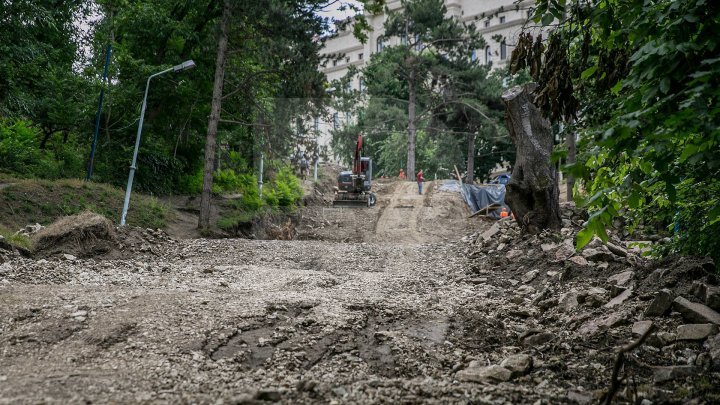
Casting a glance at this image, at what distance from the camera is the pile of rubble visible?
15.6 feet

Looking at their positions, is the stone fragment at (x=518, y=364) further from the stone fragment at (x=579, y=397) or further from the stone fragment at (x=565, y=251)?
the stone fragment at (x=565, y=251)

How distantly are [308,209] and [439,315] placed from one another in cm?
2323

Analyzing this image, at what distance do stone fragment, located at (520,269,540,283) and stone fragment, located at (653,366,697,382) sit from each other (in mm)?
5565

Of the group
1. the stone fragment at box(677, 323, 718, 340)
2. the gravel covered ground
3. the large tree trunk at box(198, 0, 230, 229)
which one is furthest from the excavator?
the stone fragment at box(677, 323, 718, 340)

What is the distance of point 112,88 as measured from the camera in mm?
21656

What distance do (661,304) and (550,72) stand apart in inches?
112

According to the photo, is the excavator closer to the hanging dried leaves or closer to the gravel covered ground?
the gravel covered ground

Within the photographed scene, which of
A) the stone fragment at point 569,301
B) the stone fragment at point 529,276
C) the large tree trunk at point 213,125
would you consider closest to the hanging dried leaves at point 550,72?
the stone fragment at point 569,301

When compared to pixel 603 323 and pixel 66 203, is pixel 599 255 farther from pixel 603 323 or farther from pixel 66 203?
pixel 66 203

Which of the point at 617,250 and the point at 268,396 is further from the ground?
the point at 617,250

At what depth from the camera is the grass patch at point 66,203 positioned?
1530 cm

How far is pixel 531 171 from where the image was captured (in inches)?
520

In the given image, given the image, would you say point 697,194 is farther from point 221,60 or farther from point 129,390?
point 221,60

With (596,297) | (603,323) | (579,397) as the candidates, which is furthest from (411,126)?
(579,397)
